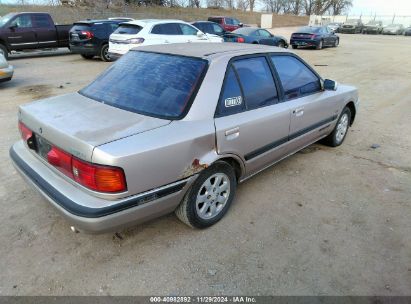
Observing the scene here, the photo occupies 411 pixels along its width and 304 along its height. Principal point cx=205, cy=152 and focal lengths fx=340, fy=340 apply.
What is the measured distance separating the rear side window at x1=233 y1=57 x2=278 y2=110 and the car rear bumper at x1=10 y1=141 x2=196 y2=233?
107 cm

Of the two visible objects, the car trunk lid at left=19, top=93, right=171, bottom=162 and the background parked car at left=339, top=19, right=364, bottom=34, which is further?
the background parked car at left=339, top=19, right=364, bottom=34

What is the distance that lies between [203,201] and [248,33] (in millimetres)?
15450

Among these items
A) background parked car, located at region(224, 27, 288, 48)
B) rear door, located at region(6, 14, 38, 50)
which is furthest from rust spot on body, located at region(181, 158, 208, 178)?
background parked car, located at region(224, 27, 288, 48)

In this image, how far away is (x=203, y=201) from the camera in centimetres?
306

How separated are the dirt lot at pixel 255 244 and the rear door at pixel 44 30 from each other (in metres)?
11.5

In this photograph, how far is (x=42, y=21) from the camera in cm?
1423

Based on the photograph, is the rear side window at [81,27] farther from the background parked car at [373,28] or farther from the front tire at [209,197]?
the background parked car at [373,28]

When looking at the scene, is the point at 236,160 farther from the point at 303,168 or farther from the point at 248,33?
the point at 248,33

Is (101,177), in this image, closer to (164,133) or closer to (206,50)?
(164,133)

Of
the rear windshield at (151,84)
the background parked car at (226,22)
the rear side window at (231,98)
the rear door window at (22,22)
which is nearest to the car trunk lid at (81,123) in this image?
the rear windshield at (151,84)

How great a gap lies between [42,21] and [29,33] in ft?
2.90

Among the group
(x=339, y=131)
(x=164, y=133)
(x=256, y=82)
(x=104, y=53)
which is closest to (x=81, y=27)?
(x=104, y=53)

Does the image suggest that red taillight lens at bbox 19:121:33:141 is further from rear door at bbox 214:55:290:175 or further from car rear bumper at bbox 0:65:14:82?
car rear bumper at bbox 0:65:14:82

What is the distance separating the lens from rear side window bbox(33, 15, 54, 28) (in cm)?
1402
